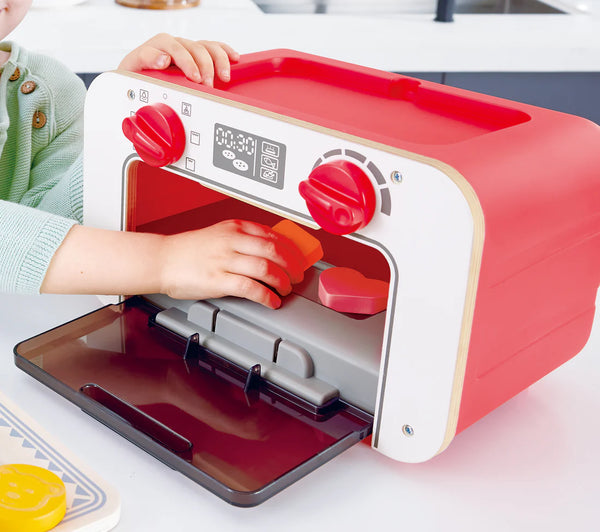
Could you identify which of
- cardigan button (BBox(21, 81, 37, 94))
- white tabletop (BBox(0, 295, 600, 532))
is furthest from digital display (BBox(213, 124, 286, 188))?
cardigan button (BBox(21, 81, 37, 94))

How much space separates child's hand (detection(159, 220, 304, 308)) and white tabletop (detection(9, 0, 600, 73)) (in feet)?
2.54

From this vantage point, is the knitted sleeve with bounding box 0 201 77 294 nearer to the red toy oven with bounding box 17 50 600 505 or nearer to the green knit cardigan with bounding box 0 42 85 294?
the red toy oven with bounding box 17 50 600 505

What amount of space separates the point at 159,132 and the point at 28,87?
51 cm

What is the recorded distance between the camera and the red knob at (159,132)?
1.99ft

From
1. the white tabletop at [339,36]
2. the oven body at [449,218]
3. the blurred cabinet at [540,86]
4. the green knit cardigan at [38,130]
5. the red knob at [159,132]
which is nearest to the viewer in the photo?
the oven body at [449,218]

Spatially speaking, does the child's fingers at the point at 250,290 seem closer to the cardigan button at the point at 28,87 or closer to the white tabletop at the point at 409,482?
the white tabletop at the point at 409,482

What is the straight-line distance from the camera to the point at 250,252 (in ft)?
2.13

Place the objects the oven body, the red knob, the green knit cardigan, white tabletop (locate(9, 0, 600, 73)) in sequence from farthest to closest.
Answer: white tabletop (locate(9, 0, 600, 73)) → the green knit cardigan → the red knob → the oven body

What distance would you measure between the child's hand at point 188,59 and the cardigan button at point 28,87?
1.17 feet

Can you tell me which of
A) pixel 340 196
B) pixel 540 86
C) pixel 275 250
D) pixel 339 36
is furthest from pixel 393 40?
pixel 340 196

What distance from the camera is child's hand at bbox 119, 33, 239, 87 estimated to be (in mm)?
677

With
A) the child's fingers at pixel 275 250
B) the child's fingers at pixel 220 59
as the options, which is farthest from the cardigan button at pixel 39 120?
the child's fingers at pixel 275 250

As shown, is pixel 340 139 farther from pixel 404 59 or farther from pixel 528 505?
pixel 404 59

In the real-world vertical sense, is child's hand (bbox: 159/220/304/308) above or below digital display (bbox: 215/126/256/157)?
below
